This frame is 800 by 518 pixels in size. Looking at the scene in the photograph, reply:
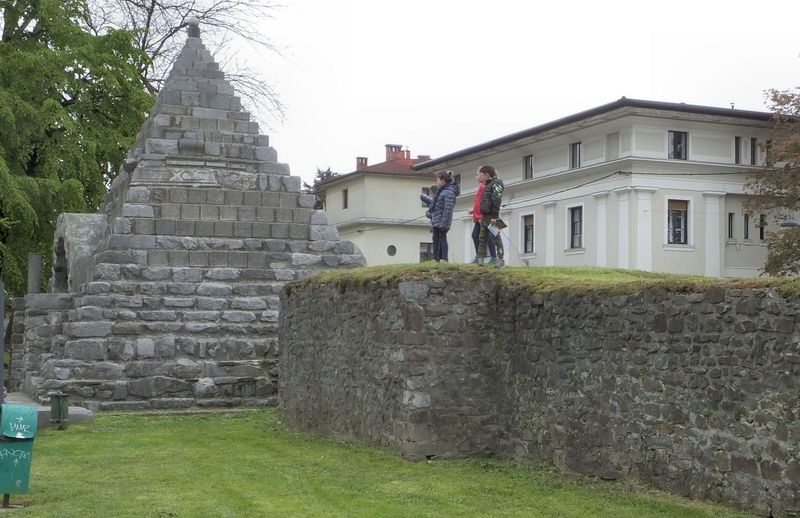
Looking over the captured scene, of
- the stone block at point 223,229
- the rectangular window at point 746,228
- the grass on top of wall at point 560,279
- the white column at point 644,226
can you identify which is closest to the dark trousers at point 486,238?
the grass on top of wall at point 560,279

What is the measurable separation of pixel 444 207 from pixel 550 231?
94.0 ft

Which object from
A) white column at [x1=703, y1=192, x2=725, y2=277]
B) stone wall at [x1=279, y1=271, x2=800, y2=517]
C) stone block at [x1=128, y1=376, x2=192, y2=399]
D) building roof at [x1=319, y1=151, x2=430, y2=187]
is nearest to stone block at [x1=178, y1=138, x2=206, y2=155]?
stone block at [x1=128, y1=376, x2=192, y2=399]

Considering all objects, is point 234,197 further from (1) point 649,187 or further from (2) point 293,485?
(1) point 649,187

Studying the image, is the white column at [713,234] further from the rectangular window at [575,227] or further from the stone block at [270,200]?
the stone block at [270,200]

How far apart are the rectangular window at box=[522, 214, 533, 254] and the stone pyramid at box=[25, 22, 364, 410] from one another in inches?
974

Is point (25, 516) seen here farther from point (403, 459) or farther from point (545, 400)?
point (545, 400)

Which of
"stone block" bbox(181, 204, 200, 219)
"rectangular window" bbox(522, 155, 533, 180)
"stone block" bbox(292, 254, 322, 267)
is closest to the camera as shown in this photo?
"stone block" bbox(181, 204, 200, 219)

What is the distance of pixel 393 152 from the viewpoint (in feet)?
198

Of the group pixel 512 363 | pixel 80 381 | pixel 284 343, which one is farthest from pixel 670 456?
pixel 80 381

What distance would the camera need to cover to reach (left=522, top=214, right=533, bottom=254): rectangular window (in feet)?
142

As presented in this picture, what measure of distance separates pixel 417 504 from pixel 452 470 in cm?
147

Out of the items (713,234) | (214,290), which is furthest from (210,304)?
(713,234)

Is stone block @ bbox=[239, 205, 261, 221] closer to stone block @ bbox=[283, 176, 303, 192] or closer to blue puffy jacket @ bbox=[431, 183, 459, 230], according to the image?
stone block @ bbox=[283, 176, 303, 192]

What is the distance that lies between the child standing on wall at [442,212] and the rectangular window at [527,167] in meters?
29.2
